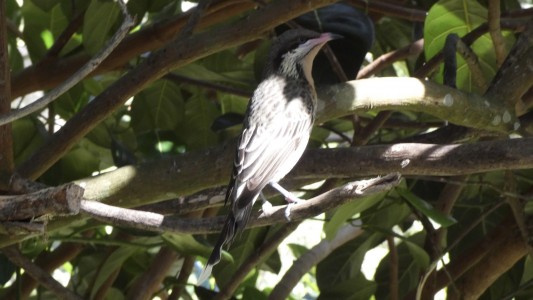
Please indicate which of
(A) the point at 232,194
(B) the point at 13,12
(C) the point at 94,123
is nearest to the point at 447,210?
(A) the point at 232,194

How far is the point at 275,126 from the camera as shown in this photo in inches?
114

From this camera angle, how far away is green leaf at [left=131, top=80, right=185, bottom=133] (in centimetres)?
340

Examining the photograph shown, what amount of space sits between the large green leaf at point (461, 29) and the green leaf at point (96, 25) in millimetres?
939

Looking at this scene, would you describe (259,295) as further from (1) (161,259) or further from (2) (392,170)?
(2) (392,170)

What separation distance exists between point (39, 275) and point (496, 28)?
4.62ft

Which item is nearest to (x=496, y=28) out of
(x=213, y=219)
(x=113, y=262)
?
(x=213, y=219)

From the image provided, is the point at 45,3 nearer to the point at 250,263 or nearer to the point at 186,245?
the point at 186,245

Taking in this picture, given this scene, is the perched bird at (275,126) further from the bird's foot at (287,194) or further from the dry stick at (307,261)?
the dry stick at (307,261)

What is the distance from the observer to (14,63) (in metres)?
3.50

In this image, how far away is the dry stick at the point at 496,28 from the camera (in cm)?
257

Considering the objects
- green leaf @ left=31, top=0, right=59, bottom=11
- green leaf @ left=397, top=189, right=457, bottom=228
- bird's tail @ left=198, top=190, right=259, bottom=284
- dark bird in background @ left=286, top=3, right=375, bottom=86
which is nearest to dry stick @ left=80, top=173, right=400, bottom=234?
bird's tail @ left=198, top=190, right=259, bottom=284

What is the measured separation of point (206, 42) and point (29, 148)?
97 centimetres

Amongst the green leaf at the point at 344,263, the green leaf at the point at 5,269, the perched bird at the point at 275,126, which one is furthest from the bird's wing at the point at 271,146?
the green leaf at the point at 5,269

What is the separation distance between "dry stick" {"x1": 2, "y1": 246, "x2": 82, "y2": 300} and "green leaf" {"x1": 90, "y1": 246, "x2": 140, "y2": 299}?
248 mm
